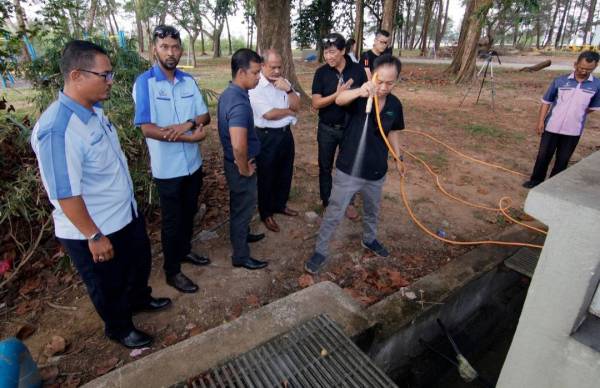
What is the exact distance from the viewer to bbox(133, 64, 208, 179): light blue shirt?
8.60 ft

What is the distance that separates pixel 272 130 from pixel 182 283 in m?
1.73

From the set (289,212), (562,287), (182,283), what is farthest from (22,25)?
(562,287)

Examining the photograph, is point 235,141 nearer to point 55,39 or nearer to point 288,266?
point 288,266

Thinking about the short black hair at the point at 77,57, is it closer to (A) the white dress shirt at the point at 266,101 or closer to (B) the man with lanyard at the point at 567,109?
(A) the white dress shirt at the point at 266,101

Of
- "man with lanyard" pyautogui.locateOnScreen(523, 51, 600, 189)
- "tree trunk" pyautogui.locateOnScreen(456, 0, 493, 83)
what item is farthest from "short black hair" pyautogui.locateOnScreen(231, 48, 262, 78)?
"tree trunk" pyautogui.locateOnScreen(456, 0, 493, 83)

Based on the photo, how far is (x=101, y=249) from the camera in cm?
202

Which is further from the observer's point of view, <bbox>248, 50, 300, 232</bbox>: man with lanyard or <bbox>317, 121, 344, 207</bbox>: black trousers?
<bbox>317, 121, 344, 207</bbox>: black trousers

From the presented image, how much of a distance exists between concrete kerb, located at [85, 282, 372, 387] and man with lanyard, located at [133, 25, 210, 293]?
2.97 ft

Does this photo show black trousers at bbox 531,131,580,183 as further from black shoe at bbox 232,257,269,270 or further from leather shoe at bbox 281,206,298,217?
black shoe at bbox 232,257,269,270

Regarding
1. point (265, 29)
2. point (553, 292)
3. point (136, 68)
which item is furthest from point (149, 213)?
point (265, 29)

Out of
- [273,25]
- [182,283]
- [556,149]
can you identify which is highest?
[273,25]

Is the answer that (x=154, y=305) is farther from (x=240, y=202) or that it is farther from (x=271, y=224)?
(x=271, y=224)

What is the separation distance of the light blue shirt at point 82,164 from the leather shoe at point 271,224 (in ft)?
6.05

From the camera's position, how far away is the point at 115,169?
218 centimetres
